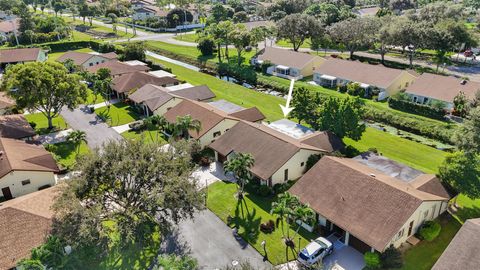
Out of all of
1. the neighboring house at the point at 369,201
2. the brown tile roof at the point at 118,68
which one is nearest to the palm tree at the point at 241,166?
the neighboring house at the point at 369,201

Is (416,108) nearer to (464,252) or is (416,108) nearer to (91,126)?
(464,252)

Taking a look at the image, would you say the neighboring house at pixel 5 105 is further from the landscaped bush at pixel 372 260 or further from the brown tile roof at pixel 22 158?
the landscaped bush at pixel 372 260

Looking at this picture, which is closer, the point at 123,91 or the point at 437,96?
Answer: the point at 437,96

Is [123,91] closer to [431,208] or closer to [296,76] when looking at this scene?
[296,76]

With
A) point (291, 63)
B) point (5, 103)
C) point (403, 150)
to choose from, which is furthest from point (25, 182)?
point (291, 63)

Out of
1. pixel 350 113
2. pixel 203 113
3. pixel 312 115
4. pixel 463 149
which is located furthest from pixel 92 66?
pixel 463 149

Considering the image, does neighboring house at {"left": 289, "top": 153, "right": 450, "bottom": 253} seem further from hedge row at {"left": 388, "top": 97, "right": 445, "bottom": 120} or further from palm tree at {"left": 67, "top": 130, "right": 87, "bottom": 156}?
palm tree at {"left": 67, "top": 130, "right": 87, "bottom": 156}
